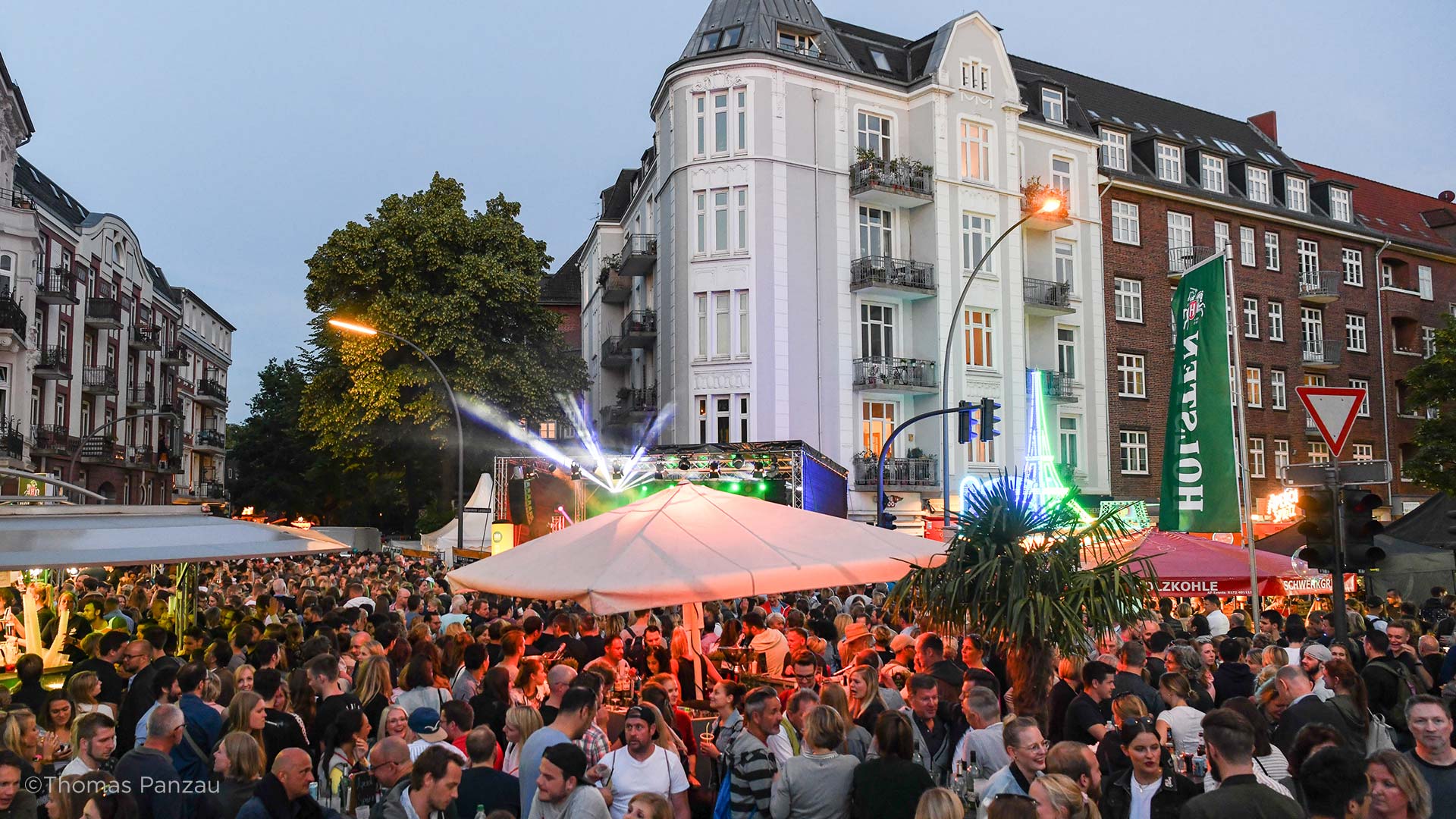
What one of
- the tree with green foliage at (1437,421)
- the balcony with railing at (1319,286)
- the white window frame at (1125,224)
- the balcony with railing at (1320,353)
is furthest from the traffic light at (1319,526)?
the balcony with railing at (1319,286)

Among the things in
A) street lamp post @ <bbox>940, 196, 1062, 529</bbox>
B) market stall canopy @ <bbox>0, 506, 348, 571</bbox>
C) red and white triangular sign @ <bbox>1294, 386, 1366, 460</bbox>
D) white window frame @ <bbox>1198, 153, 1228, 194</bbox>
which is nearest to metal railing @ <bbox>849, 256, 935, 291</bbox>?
street lamp post @ <bbox>940, 196, 1062, 529</bbox>

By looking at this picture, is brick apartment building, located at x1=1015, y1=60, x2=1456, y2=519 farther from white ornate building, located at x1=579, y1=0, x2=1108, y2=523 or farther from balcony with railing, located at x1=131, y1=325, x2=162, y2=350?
balcony with railing, located at x1=131, y1=325, x2=162, y2=350

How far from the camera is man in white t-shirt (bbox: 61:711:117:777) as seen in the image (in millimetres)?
6457

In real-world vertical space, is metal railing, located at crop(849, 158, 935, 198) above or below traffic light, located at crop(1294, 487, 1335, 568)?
above

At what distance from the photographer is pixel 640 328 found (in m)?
38.9

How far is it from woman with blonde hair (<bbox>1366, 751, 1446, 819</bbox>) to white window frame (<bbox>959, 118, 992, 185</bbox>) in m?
33.0

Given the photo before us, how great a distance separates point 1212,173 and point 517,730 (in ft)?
143

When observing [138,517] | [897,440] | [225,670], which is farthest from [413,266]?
[225,670]

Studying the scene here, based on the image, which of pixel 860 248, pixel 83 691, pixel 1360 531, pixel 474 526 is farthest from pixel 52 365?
pixel 1360 531

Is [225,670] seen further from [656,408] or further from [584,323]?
[584,323]

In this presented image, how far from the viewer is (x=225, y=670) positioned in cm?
866

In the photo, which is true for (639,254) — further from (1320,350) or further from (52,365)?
(1320,350)

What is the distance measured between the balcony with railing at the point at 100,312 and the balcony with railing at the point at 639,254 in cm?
2603

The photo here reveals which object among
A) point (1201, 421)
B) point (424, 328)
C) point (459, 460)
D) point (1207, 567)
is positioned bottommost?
point (1207, 567)
